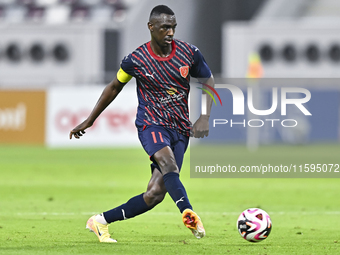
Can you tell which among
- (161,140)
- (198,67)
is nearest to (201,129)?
(161,140)

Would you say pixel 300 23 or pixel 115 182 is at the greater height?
pixel 300 23

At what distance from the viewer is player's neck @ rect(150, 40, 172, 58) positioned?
265 inches

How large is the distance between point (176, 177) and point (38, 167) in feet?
37.2

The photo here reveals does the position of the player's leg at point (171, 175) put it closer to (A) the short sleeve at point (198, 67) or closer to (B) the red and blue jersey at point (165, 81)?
(B) the red and blue jersey at point (165, 81)

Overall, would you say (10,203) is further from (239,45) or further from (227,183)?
(239,45)

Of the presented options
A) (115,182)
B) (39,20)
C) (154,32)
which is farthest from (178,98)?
(39,20)

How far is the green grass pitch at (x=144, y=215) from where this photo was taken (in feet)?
21.7

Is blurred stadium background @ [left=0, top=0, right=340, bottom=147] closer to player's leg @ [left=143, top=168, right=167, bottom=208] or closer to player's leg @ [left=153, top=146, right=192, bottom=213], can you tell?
player's leg @ [left=143, top=168, right=167, bottom=208]

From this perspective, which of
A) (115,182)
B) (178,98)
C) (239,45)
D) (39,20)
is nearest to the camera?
(178,98)

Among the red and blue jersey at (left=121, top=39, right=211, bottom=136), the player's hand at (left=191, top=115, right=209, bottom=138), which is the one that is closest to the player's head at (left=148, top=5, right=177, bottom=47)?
the red and blue jersey at (left=121, top=39, right=211, bottom=136)

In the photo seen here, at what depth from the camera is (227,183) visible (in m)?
14.4

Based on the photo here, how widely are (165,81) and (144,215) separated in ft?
10.2

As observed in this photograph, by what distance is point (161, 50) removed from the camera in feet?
22.1

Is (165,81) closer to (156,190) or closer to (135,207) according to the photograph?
(156,190)
